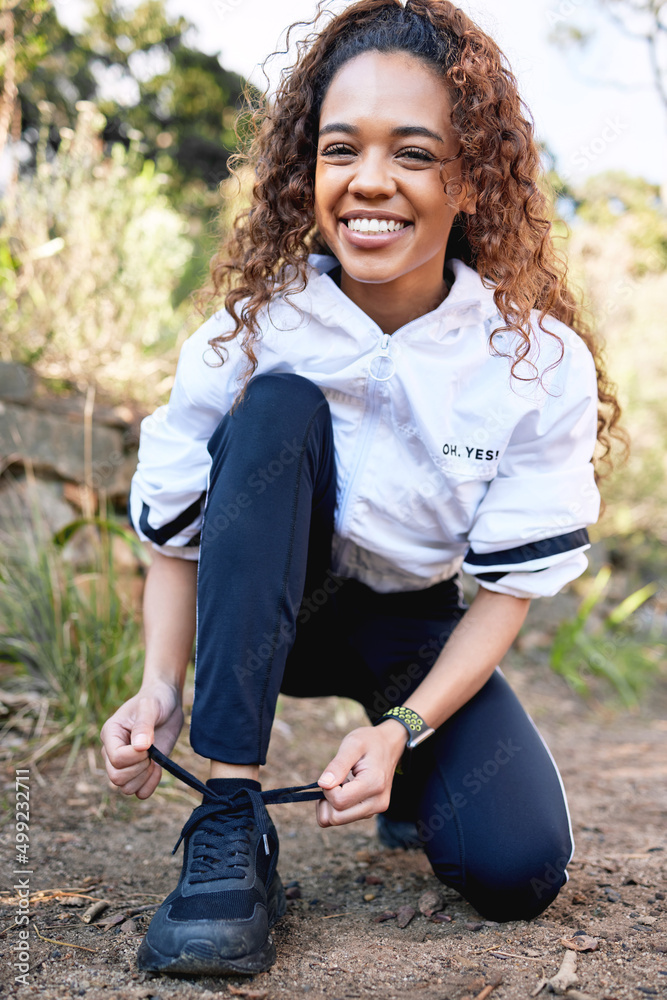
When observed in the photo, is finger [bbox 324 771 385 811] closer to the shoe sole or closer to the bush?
the shoe sole

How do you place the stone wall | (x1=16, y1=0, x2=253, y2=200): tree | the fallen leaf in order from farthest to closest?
(x1=16, y1=0, x2=253, y2=200): tree → the stone wall → the fallen leaf

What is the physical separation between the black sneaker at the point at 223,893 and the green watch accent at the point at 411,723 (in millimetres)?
172

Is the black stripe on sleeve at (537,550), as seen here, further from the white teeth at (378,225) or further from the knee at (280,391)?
the white teeth at (378,225)

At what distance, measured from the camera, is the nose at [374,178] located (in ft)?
4.33

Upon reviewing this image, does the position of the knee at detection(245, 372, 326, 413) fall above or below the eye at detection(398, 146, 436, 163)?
below

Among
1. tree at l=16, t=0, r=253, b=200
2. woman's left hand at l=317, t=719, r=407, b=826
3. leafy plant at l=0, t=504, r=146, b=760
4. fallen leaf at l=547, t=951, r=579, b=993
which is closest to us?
fallen leaf at l=547, t=951, r=579, b=993

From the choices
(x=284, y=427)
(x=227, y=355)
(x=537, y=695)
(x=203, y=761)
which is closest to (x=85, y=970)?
(x=284, y=427)

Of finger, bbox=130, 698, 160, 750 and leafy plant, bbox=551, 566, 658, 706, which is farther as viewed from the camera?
leafy plant, bbox=551, 566, 658, 706

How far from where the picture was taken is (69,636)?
86.6 inches

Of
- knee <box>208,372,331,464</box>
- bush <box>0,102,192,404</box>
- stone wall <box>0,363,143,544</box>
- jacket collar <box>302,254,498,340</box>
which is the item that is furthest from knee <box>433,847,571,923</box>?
bush <box>0,102,192,404</box>

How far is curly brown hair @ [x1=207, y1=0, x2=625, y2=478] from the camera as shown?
1358 millimetres

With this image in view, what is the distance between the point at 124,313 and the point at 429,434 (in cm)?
248

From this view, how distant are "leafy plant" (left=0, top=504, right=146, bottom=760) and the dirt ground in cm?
13

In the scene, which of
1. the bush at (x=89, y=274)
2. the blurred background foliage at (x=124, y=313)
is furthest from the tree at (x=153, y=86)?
the bush at (x=89, y=274)
